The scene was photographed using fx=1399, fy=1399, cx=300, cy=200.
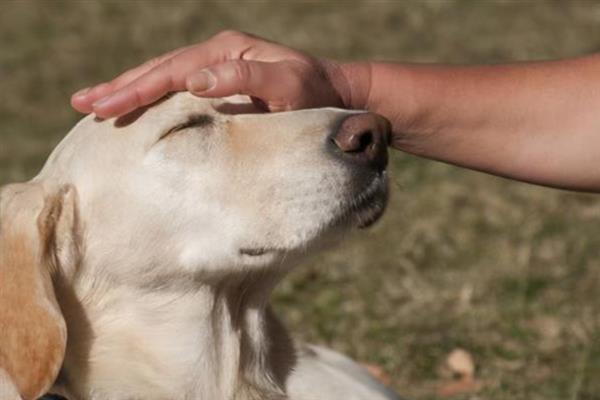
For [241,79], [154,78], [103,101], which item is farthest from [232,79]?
[103,101]

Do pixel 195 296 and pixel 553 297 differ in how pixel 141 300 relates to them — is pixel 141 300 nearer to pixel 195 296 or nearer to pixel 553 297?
pixel 195 296

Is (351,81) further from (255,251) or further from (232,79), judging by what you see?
(255,251)

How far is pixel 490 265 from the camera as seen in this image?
6145 mm

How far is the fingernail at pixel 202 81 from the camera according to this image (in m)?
3.58

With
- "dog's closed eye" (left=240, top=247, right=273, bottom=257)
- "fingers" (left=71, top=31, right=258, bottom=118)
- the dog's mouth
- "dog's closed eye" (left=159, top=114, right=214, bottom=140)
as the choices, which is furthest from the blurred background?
"fingers" (left=71, top=31, right=258, bottom=118)

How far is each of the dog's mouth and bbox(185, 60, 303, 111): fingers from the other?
337mm

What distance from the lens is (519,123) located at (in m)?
4.12

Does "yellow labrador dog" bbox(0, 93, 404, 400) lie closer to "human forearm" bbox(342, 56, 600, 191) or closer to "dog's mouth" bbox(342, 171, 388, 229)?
"dog's mouth" bbox(342, 171, 388, 229)

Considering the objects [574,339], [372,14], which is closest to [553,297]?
[574,339]

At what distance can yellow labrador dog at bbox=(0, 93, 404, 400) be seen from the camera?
11.8 ft

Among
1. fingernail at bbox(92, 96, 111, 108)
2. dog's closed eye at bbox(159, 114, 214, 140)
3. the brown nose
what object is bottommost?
dog's closed eye at bbox(159, 114, 214, 140)

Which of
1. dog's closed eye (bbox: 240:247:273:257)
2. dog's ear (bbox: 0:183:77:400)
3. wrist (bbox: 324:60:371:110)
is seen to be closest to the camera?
dog's ear (bbox: 0:183:77:400)

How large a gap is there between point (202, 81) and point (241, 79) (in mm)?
101

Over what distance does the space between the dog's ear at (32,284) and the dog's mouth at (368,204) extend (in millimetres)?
775
